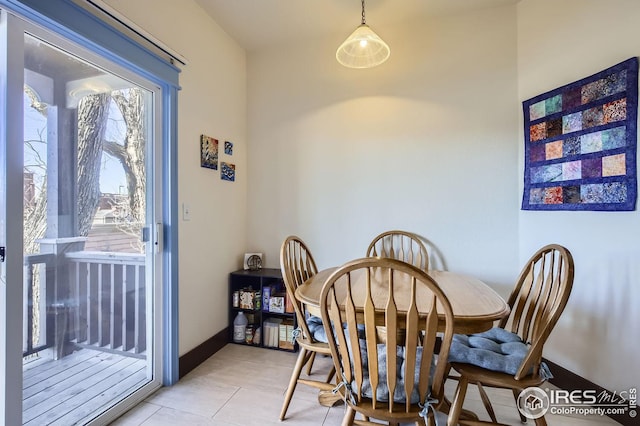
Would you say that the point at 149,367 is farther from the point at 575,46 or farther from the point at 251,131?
the point at 575,46

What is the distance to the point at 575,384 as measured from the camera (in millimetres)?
1809

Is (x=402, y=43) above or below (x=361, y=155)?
above

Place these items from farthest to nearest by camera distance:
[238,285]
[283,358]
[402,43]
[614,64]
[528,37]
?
[238,285], [402,43], [283,358], [528,37], [614,64]

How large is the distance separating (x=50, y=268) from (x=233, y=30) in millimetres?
2268

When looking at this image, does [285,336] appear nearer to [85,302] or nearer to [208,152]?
[85,302]

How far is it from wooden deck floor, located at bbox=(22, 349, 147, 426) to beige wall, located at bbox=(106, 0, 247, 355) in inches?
13.8

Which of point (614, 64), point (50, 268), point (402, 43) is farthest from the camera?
point (402, 43)

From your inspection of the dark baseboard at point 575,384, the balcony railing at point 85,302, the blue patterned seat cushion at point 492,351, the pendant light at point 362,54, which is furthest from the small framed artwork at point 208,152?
the dark baseboard at point 575,384

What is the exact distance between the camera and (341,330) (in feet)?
3.66

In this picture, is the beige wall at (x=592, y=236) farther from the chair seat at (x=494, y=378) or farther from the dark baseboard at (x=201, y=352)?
the dark baseboard at (x=201, y=352)

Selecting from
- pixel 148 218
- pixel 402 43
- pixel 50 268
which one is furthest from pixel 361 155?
pixel 50 268

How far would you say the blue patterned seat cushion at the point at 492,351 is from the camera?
1.28m

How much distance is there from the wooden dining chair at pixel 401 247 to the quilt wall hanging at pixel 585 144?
84cm

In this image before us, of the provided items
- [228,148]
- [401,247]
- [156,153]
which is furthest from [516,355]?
[228,148]
